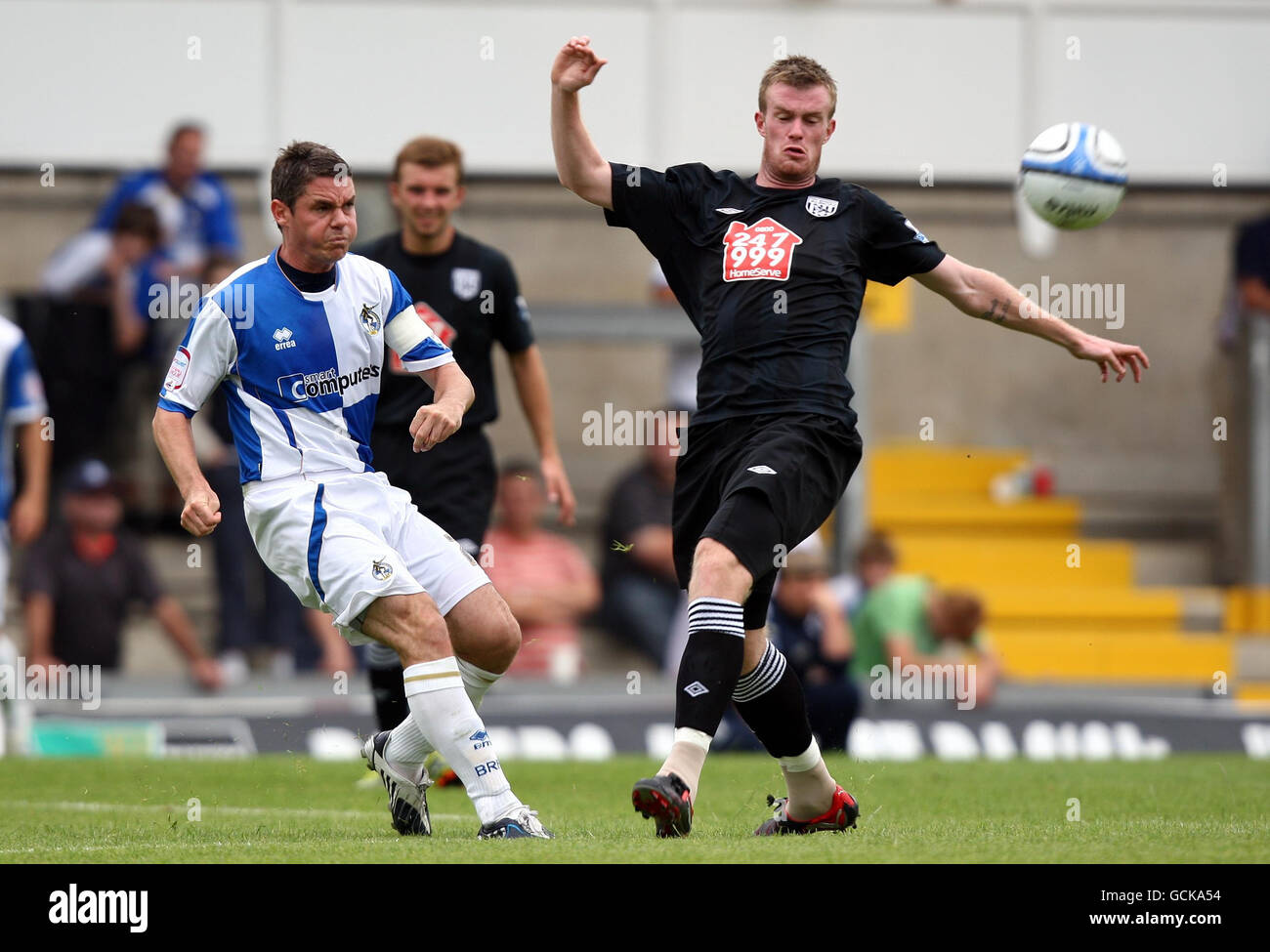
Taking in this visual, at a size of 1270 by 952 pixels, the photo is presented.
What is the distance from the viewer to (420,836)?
627cm

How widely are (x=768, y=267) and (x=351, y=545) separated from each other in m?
1.74

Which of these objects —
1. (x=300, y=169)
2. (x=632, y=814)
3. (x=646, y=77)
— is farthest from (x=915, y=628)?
(x=300, y=169)

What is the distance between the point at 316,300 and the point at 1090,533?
40.2 ft

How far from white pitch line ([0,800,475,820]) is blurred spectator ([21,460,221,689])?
5.02 m

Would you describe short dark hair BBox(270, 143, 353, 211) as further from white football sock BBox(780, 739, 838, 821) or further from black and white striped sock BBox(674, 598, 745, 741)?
white football sock BBox(780, 739, 838, 821)

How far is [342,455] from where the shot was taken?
6496 millimetres

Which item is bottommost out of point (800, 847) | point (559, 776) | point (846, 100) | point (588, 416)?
point (559, 776)

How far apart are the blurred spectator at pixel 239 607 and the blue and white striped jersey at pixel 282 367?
679 centimetres

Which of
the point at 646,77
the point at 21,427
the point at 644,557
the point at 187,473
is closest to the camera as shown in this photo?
the point at 187,473

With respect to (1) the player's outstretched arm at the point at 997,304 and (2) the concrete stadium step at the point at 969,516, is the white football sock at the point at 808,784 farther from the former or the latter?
(2) the concrete stadium step at the point at 969,516

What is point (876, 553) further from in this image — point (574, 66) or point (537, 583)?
point (574, 66)
